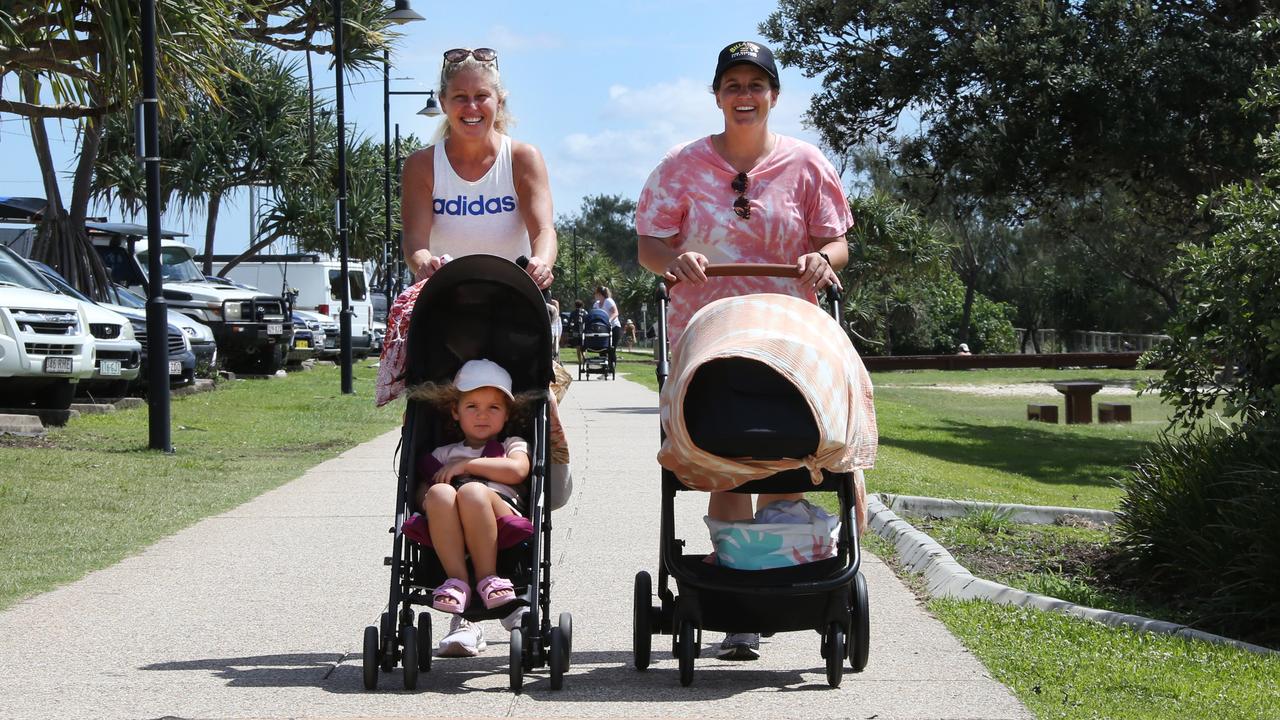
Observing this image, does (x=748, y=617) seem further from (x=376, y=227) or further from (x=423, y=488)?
(x=376, y=227)

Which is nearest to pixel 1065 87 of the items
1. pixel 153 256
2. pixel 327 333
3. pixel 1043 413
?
pixel 1043 413

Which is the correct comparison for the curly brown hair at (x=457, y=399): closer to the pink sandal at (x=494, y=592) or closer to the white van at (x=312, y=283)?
the pink sandal at (x=494, y=592)

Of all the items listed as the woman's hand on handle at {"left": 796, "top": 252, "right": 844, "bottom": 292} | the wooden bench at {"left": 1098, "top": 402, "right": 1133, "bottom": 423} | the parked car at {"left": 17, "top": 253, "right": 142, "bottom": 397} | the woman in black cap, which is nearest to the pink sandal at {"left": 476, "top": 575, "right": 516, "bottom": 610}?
the woman in black cap

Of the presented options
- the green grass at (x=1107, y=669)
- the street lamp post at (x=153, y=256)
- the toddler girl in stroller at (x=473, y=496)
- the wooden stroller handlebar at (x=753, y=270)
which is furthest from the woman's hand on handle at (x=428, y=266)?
the street lamp post at (x=153, y=256)

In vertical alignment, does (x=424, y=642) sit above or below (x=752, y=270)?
below

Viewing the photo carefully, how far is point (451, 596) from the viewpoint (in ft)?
16.3

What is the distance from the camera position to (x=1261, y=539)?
7.08 meters

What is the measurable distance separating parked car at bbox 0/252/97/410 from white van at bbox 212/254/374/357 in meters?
18.1

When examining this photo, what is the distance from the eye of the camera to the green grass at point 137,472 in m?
7.98

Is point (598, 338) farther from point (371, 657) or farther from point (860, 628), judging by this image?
point (371, 657)

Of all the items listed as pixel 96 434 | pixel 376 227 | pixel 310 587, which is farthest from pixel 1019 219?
pixel 376 227

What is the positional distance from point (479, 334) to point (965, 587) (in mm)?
2797

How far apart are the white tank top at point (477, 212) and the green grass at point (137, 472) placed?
2.60m

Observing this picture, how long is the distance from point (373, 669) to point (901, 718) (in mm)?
1674
